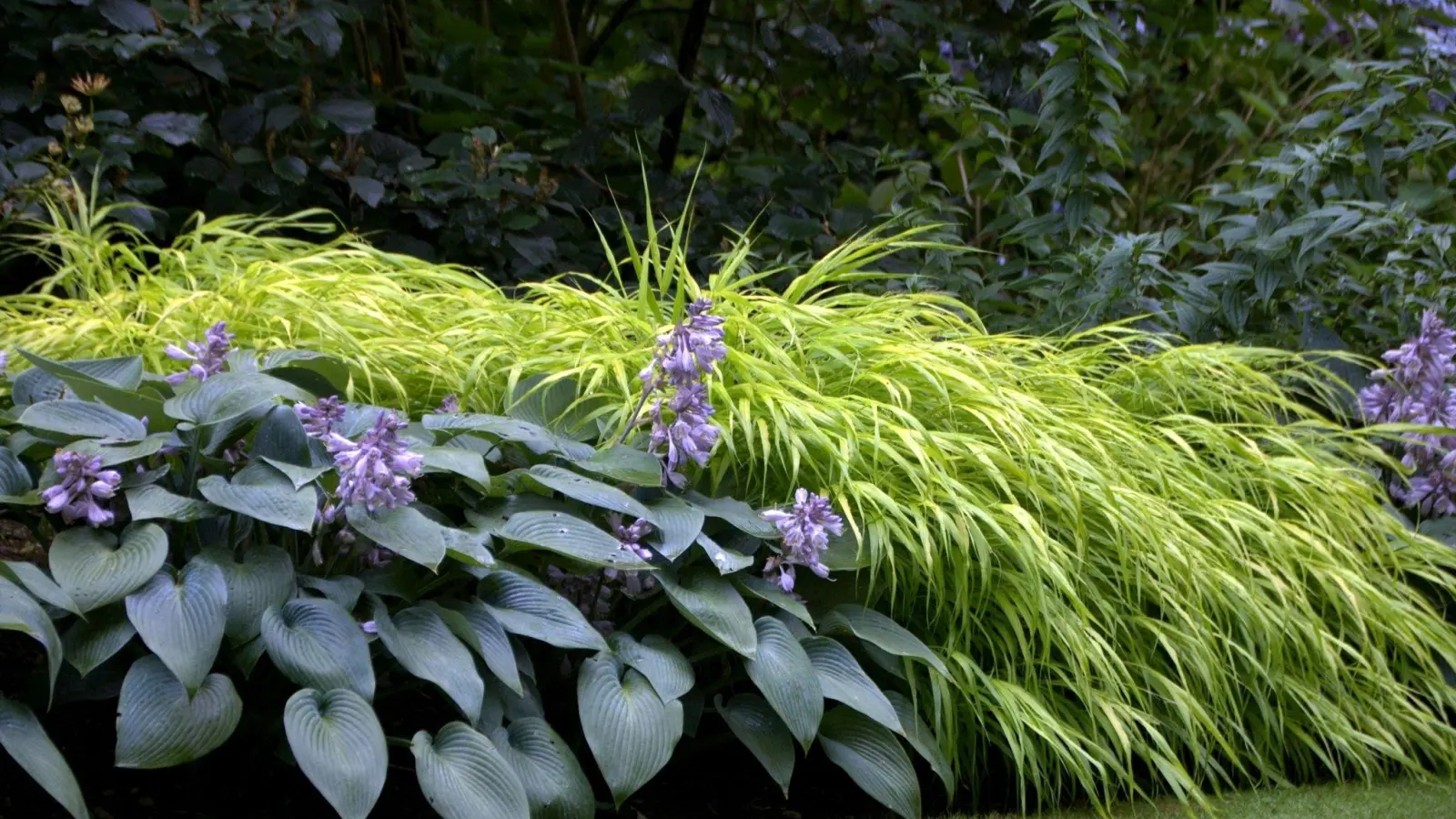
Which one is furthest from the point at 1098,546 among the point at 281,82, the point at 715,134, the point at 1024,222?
the point at 281,82

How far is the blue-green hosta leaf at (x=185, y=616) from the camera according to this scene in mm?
1617

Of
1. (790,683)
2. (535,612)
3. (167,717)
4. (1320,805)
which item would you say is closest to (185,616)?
(167,717)

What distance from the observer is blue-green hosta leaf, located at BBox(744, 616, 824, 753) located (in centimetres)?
196

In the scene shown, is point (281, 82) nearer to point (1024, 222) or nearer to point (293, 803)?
point (1024, 222)

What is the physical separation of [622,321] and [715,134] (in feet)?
7.15

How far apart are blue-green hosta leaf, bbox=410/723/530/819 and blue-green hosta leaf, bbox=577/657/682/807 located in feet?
0.46

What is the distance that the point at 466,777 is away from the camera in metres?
1.71

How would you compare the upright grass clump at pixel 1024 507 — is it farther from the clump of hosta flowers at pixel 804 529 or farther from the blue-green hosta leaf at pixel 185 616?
the blue-green hosta leaf at pixel 185 616

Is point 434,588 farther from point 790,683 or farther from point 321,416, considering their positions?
point 790,683

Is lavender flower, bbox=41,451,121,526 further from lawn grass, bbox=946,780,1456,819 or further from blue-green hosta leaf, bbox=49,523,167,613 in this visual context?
lawn grass, bbox=946,780,1456,819

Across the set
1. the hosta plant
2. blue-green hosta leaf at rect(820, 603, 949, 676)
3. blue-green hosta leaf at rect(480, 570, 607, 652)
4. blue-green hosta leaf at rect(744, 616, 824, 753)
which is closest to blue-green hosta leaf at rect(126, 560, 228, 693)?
the hosta plant

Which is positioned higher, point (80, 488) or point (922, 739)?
point (80, 488)

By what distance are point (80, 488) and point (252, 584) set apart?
0.28 meters

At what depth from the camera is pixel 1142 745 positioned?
7.24ft
